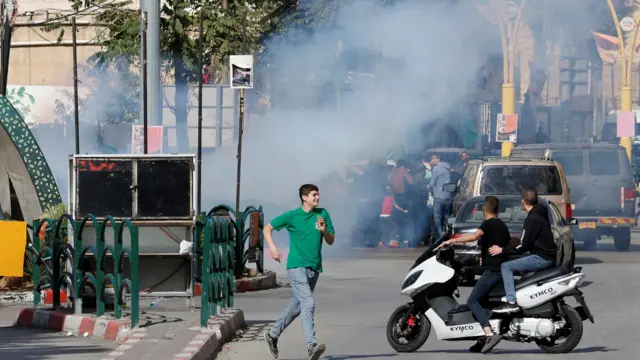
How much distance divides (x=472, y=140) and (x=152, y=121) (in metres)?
20.8

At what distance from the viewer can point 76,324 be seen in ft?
44.5

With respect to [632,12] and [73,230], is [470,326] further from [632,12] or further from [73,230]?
[632,12]

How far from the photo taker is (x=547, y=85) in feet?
228

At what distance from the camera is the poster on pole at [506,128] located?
1797 inches

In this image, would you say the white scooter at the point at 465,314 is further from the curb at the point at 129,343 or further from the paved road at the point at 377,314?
the curb at the point at 129,343

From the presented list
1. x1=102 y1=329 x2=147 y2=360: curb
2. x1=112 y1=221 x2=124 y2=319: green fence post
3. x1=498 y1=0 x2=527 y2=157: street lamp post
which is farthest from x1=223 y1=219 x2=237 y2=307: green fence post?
x1=498 y1=0 x2=527 y2=157: street lamp post

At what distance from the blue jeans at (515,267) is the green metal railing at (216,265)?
Result: 2.50 m

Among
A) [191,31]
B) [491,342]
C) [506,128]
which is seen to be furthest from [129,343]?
[506,128]

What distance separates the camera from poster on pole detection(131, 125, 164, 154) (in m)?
23.3

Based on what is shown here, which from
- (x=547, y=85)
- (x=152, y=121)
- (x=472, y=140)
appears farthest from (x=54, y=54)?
(x=152, y=121)

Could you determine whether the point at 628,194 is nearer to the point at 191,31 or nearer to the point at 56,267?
the point at 191,31

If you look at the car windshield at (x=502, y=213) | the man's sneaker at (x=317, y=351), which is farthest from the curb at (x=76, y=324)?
the car windshield at (x=502, y=213)

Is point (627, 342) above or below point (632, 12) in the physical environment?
below

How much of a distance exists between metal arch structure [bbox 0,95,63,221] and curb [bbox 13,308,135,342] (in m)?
3.58
